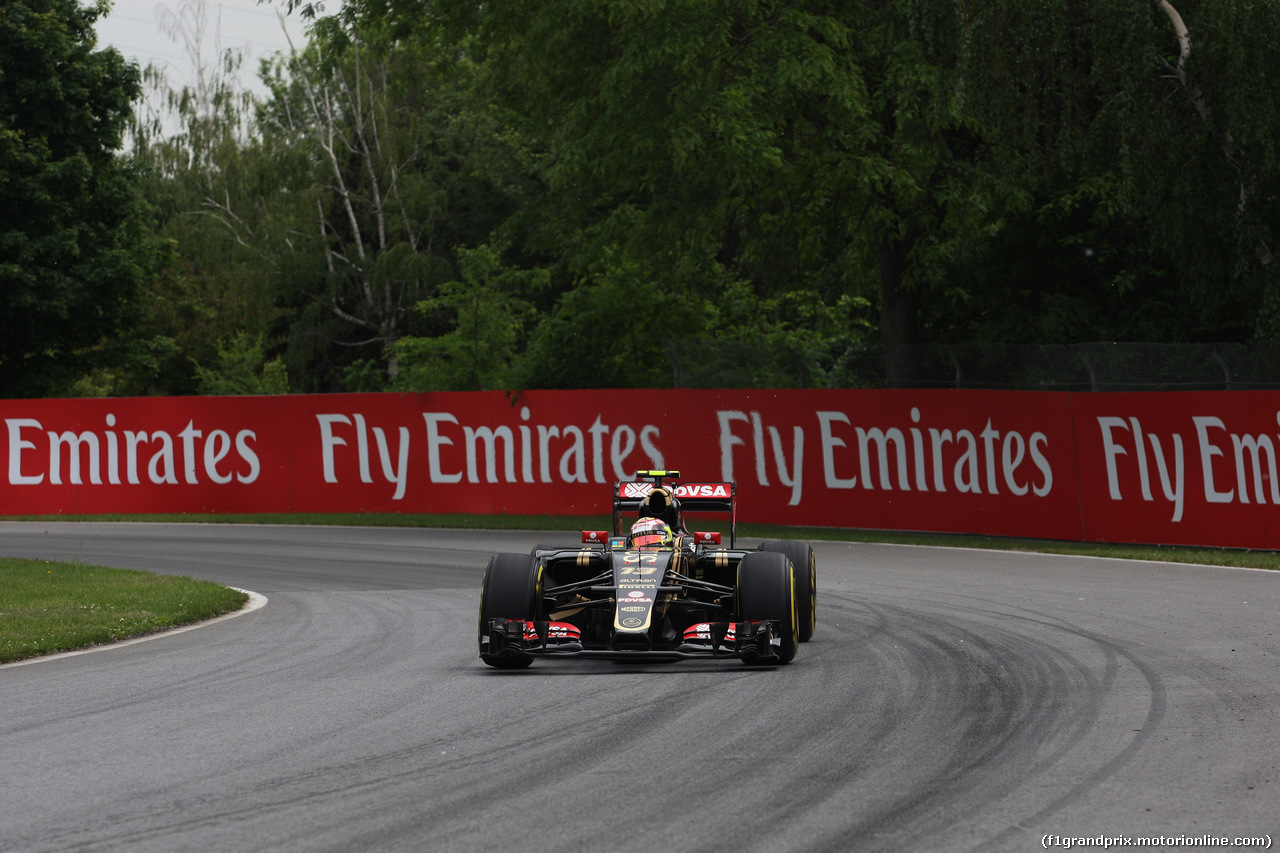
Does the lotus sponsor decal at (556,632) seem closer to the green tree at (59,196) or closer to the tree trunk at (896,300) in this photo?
the tree trunk at (896,300)

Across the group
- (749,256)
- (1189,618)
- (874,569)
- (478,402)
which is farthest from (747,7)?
(1189,618)

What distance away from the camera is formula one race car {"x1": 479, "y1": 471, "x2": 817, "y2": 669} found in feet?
32.3

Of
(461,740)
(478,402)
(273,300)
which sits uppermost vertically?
(273,300)

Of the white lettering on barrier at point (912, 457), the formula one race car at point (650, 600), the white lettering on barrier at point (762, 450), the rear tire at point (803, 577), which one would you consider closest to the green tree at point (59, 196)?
the white lettering on barrier at point (762, 450)

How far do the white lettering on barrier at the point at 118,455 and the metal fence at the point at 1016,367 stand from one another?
8.69m

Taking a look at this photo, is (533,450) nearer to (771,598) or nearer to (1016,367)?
(1016,367)

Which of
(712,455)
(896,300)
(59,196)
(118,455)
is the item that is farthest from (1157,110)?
(59,196)

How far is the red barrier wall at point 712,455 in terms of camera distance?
1894 cm

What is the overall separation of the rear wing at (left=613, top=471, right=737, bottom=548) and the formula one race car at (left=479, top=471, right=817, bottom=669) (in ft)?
0.67

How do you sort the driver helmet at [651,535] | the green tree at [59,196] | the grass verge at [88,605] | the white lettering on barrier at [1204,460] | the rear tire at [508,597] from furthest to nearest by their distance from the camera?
1. the green tree at [59,196]
2. the white lettering on barrier at [1204,460]
3. the grass verge at [88,605]
4. the driver helmet at [651,535]
5. the rear tire at [508,597]

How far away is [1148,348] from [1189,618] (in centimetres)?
854

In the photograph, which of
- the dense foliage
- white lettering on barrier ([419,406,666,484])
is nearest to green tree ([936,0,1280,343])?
the dense foliage

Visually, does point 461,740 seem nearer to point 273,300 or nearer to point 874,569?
point 874,569

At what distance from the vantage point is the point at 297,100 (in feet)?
204
